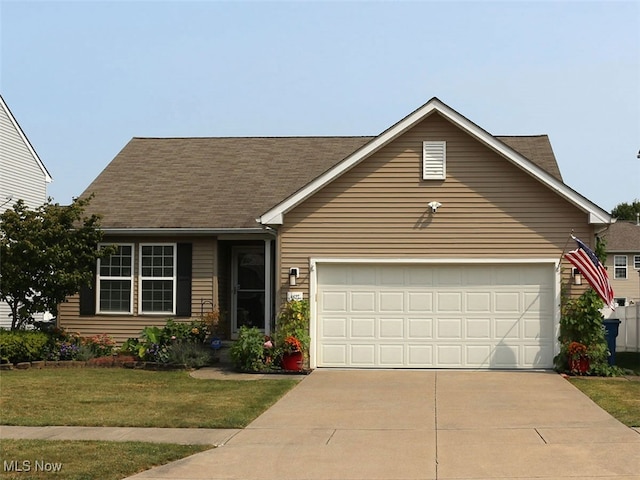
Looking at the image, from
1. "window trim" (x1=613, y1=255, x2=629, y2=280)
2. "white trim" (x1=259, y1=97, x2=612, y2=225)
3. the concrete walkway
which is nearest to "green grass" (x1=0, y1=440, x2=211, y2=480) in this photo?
the concrete walkway

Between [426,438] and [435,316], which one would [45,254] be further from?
[426,438]

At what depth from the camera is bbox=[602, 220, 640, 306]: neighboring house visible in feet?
159

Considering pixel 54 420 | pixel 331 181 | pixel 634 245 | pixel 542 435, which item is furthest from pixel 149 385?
pixel 634 245

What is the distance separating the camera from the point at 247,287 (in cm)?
1984

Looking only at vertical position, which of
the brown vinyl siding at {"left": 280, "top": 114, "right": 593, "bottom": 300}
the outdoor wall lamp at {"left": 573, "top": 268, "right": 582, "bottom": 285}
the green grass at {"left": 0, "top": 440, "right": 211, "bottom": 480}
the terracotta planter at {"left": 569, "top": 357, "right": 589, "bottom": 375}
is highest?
the brown vinyl siding at {"left": 280, "top": 114, "right": 593, "bottom": 300}

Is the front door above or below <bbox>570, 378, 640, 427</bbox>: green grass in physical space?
above

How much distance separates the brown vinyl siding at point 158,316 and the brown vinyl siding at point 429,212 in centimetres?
254

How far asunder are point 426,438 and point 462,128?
8.03 metres

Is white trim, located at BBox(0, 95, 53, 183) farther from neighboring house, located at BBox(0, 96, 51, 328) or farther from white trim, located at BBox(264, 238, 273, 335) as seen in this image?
white trim, located at BBox(264, 238, 273, 335)

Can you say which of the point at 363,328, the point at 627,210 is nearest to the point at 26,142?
the point at 363,328

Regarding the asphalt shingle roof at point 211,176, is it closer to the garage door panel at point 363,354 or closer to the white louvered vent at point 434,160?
the garage door panel at point 363,354

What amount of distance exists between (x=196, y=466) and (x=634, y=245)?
146 ft

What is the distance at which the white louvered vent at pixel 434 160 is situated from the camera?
1678 cm

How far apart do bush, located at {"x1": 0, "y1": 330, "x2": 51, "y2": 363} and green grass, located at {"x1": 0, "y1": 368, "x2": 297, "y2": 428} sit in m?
0.60
